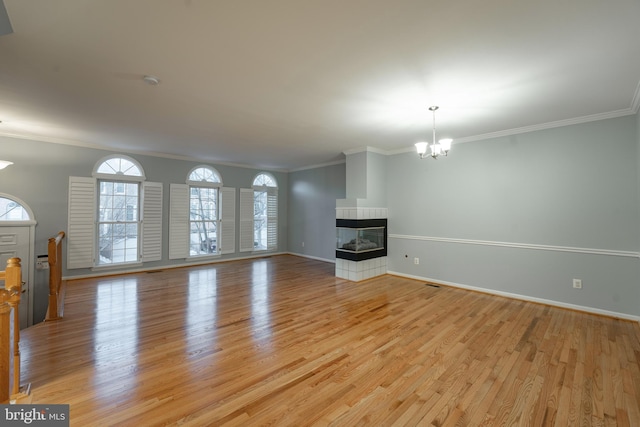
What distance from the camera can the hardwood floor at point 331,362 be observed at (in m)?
1.82

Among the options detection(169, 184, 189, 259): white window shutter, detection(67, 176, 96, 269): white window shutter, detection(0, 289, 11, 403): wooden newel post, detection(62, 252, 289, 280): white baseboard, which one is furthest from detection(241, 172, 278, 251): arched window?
detection(0, 289, 11, 403): wooden newel post

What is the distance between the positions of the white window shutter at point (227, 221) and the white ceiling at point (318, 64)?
3013 millimetres

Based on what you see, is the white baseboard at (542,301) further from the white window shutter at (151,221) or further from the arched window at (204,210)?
the white window shutter at (151,221)

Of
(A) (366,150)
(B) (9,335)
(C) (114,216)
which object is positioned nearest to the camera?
(B) (9,335)

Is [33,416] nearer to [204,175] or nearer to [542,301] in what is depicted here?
[542,301]

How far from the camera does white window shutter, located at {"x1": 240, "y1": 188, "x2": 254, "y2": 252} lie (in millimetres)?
7559

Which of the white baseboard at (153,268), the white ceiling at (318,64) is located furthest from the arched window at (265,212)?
the white ceiling at (318,64)

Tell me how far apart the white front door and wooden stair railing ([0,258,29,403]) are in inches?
143

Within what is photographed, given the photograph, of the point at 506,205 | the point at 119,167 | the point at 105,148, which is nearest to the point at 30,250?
the point at 119,167

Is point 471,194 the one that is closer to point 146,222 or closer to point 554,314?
point 554,314

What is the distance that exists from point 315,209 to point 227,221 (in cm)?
238

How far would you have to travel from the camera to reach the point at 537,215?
4051 millimetres

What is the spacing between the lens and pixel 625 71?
2.53 meters

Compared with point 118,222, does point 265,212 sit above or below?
above
